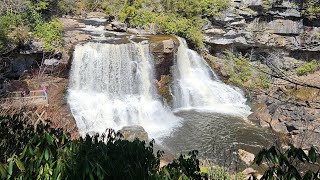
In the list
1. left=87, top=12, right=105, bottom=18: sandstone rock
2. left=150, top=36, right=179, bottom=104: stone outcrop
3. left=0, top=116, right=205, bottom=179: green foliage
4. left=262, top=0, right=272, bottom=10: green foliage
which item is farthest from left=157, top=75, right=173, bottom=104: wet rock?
left=0, top=116, right=205, bottom=179: green foliage

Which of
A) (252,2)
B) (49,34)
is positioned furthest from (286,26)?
(49,34)

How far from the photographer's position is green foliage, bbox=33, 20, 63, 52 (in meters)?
16.7

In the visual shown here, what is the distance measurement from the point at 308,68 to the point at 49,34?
17.4m

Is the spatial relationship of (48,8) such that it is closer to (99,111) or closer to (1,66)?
(1,66)

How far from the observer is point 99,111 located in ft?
48.2

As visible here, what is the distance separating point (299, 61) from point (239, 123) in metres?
10.9

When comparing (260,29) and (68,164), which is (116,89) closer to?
(260,29)

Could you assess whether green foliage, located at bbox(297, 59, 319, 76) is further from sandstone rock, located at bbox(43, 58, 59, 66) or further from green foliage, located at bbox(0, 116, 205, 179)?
green foliage, located at bbox(0, 116, 205, 179)

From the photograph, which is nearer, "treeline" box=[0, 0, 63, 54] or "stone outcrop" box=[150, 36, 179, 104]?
"treeline" box=[0, 0, 63, 54]

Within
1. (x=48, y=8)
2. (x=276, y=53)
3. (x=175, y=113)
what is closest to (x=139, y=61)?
(x=175, y=113)

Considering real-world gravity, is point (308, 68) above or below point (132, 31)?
below

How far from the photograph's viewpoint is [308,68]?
22062 millimetres

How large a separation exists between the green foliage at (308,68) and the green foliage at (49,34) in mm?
16139

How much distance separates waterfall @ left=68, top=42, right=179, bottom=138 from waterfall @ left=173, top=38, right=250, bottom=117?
1905 mm
